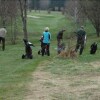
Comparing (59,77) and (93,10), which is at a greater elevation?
(59,77)

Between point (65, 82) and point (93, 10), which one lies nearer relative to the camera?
point (65, 82)

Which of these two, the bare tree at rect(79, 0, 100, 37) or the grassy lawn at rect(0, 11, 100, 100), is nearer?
the grassy lawn at rect(0, 11, 100, 100)

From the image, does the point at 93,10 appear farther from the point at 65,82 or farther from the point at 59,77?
the point at 65,82

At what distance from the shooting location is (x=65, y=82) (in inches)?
593

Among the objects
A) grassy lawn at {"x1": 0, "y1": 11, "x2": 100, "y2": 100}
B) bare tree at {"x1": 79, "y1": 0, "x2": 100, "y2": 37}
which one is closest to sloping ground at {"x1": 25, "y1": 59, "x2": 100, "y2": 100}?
grassy lawn at {"x1": 0, "y1": 11, "x2": 100, "y2": 100}

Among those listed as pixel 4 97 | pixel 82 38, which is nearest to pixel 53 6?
pixel 4 97

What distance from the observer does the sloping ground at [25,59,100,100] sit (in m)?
12.6

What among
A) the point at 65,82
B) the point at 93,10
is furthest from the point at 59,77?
the point at 93,10

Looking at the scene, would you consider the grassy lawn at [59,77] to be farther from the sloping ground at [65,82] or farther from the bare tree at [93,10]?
the bare tree at [93,10]

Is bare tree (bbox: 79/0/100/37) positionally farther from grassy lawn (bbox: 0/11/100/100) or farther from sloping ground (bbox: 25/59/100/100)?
sloping ground (bbox: 25/59/100/100)

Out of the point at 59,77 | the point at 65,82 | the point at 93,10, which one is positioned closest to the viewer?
the point at 65,82

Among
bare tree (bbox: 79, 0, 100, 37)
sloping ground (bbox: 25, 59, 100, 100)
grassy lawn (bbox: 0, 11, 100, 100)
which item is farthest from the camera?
bare tree (bbox: 79, 0, 100, 37)

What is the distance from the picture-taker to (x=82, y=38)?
24.8 metres

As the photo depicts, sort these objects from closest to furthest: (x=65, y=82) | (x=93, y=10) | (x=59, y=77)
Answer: (x=65, y=82) < (x=59, y=77) < (x=93, y=10)
